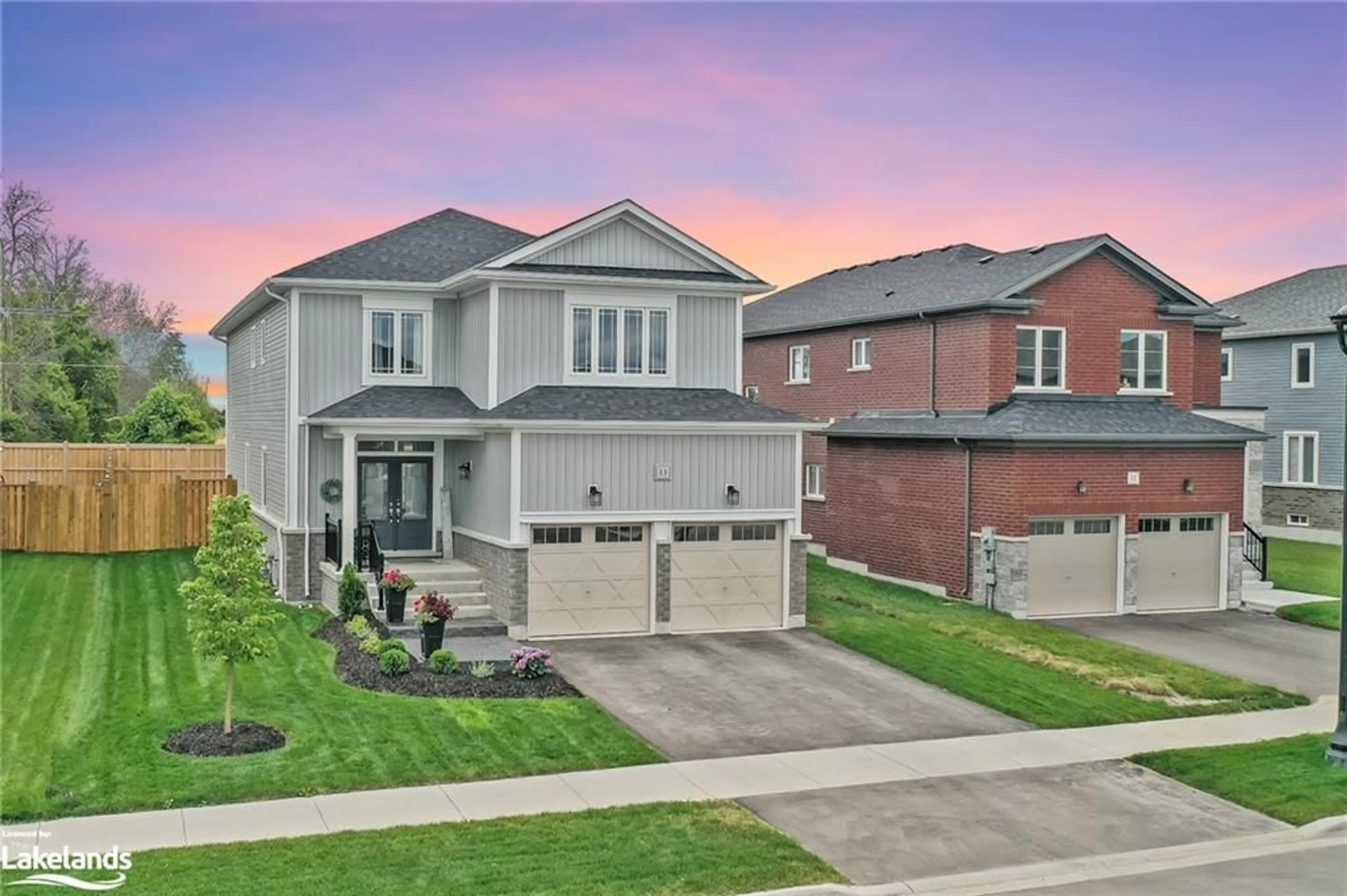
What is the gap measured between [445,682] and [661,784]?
5043mm

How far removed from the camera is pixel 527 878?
1014cm

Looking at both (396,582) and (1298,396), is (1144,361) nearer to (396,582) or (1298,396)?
(1298,396)

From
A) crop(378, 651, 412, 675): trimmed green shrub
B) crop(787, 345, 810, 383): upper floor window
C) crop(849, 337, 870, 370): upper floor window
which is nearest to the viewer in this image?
crop(378, 651, 412, 675): trimmed green shrub

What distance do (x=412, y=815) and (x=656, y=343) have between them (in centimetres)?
1337

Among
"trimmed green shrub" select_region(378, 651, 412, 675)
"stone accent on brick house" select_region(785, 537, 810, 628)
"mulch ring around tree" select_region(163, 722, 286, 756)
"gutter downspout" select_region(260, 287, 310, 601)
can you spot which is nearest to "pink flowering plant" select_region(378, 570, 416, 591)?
"gutter downspout" select_region(260, 287, 310, 601)

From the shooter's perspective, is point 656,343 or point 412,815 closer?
point 412,815

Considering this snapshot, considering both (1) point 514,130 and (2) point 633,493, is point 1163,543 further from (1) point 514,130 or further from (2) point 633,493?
(1) point 514,130

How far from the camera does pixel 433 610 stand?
18.4 m

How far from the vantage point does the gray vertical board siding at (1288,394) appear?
37000 mm

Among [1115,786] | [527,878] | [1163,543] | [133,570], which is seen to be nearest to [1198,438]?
[1163,543]

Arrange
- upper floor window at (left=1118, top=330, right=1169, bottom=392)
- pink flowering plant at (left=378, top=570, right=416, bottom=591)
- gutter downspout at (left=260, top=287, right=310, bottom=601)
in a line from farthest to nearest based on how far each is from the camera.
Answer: upper floor window at (left=1118, top=330, right=1169, bottom=392), gutter downspout at (left=260, top=287, right=310, bottom=601), pink flowering plant at (left=378, top=570, right=416, bottom=591)

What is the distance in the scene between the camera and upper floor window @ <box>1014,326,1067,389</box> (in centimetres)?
2659

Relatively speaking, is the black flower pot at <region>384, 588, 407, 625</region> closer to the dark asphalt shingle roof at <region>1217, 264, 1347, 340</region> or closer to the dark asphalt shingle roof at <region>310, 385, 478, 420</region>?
the dark asphalt shingle roof at <region>310, 385, 478, 420</region>

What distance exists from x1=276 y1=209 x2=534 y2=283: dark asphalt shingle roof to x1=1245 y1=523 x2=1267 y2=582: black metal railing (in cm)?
1852
